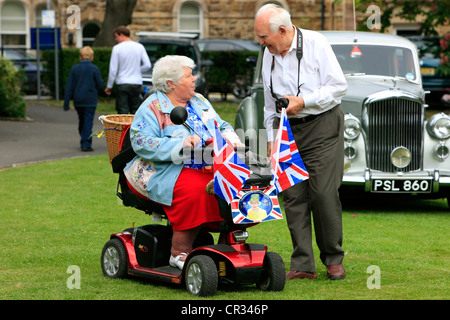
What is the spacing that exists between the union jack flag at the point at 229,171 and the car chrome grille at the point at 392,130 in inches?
184

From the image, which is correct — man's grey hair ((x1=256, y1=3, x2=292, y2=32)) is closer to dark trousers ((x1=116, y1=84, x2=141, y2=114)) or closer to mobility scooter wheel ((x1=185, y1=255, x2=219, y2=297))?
mobility scooter wheel ((x1=185, y1=255, x2=219, y2=297))

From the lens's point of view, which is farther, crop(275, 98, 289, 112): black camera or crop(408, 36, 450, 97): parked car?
crop(408, 36, 450, 97): parked car

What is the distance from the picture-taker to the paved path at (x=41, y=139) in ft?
48.2

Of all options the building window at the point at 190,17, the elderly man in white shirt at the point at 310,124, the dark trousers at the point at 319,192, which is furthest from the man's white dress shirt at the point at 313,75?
the building window at the point at 190,17

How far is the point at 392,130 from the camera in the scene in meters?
10.0

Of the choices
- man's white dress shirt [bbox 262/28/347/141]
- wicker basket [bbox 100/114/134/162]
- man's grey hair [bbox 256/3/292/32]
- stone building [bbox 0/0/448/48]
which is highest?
stone building [bbox 0/0/448/48]

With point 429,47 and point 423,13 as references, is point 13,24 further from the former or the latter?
point 423,13

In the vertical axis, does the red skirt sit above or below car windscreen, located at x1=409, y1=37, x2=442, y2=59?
below

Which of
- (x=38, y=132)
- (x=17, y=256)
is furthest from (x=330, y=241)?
(x=38, y=132)

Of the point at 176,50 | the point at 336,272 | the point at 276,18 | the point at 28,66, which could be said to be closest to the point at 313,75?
the point at 276,18

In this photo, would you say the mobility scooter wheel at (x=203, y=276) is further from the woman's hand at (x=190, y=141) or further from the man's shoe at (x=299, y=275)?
the man's shoe at (x=299, y=275)

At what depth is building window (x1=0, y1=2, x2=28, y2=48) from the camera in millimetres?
37219

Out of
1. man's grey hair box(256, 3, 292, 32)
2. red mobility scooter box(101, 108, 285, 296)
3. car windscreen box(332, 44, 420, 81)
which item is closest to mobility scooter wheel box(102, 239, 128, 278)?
red mobility scooter box(101, 108, 285, 296)

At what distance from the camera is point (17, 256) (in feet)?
24.2
